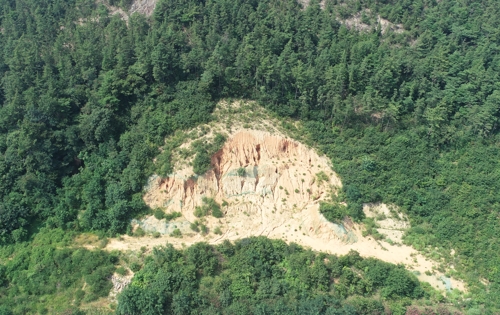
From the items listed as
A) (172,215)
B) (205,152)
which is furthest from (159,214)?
(205,152)

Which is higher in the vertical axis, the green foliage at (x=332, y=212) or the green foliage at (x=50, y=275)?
the green foliage at (x=332, y=212)

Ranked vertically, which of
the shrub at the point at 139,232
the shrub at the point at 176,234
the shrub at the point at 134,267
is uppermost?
the shrub at the point at 176,234

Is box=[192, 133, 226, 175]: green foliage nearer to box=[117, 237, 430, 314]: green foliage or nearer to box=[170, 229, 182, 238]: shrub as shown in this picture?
box=[170, 229, 182, 238]: shrub

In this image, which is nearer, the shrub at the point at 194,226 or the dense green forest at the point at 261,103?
the shrub at the point at 194,226

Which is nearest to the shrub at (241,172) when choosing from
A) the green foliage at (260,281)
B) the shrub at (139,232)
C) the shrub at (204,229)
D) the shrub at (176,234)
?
the shrub at (204,229)

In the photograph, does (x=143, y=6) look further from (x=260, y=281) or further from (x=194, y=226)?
(x=260, y=281)

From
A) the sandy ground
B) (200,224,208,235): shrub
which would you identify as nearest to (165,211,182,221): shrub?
the sandy ground

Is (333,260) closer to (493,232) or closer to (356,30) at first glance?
(493,232)

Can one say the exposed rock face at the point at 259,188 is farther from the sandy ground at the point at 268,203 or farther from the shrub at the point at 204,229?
the shrub at the point at 204,229
